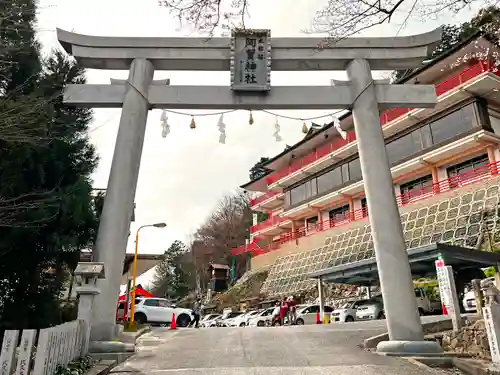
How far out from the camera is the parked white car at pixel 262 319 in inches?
925

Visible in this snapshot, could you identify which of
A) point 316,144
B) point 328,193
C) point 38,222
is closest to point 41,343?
point 38,222

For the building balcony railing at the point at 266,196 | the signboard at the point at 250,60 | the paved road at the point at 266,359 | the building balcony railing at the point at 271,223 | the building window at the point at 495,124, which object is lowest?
the paved road at the point at 266,359

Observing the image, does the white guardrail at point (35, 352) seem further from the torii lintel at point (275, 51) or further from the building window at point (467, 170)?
the building window at point (467, 170)

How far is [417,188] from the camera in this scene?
26328mm

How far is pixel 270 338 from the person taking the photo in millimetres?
10914

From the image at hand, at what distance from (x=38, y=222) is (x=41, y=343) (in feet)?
9.50

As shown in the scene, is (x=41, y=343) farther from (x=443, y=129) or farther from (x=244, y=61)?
(x=443, y=129)

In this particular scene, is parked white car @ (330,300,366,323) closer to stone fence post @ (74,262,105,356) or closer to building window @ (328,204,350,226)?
building window @ (328,204,350,226)

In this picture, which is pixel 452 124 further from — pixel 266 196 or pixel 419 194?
pixel 266 196

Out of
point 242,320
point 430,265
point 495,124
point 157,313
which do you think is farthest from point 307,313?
point 495,124

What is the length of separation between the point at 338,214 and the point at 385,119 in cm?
933

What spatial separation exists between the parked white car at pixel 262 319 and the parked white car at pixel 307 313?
65.5 inches

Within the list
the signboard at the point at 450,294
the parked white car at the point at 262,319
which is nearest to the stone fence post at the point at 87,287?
the signboard at the point at 450,294

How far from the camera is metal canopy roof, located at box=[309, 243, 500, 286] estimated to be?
47.6 ft
